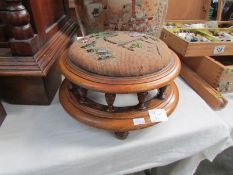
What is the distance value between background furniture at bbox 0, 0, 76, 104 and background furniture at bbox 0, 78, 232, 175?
5 centimetres

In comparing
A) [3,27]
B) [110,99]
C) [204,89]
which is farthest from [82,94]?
[204,89]

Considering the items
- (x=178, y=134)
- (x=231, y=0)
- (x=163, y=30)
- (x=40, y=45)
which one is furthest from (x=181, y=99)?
(x=231, y=0)

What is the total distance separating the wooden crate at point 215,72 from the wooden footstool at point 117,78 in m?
0.19

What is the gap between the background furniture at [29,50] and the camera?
44 centimetres

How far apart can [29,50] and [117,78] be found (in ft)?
0.74

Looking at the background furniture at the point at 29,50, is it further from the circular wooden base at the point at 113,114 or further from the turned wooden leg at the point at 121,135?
the turned wooden leg at the point at 121,135

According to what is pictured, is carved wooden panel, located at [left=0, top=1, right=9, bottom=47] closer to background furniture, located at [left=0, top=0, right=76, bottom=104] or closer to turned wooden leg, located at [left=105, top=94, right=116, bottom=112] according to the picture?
background furniture, located at [left=0, top=0, right=76, bottom=104]

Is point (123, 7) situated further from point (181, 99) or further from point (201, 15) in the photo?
point (201, 15)

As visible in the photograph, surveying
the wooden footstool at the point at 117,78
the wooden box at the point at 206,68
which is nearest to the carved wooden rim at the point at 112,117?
the wooden footstool at the point at 117,78

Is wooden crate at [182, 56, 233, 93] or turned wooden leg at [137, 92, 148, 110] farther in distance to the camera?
wooden crate at [182, 56, 233, 93]

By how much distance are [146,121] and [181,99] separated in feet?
0.75

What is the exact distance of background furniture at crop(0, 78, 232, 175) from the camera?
420 millimetres

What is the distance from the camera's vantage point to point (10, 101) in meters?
0.55

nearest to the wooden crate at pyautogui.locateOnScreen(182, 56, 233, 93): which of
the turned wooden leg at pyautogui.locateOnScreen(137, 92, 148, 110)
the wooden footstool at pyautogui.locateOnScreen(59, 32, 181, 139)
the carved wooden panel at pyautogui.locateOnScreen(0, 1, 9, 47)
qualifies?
the wooden footstool at pyautogui.locateOnScreen(59, 32, 181, 139)
